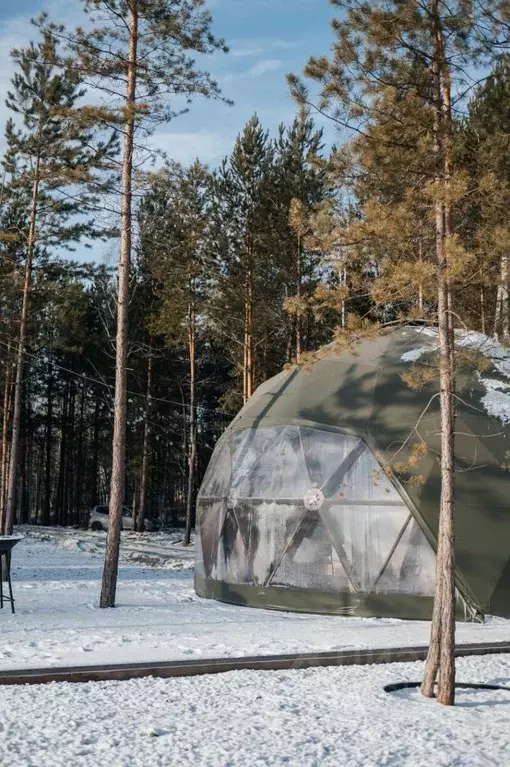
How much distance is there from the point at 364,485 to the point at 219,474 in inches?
128

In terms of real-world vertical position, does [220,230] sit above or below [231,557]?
above

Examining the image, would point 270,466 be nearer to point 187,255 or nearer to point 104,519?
point 187,255

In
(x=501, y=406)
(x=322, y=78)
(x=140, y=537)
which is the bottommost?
(x=140, y=537)

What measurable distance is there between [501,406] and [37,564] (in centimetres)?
1218

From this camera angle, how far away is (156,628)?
10117 mm

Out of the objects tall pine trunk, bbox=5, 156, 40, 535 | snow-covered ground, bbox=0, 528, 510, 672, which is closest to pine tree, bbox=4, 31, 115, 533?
tall pine trunk, bbox=5, 156, 40, 535

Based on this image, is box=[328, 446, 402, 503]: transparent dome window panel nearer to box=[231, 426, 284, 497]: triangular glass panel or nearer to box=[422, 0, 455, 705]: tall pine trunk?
box=[231, 426, 284, 497]: triangular glass panel

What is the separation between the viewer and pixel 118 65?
14.1 meters

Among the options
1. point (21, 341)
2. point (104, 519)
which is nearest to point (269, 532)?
point (21, 341)

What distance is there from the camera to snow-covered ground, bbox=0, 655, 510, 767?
524 cm

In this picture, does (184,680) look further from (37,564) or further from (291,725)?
(37,564)

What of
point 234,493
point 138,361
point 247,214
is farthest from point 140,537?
point 234,493

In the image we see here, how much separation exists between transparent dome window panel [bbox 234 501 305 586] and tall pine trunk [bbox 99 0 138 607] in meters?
2.12

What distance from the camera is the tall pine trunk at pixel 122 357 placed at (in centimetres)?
1300
